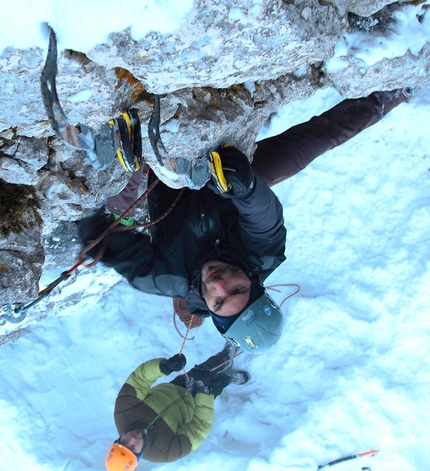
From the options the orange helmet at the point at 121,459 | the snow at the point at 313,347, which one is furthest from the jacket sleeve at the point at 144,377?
the snow at the point at 313,347

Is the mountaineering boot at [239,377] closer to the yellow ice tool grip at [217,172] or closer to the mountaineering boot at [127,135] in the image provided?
the yellow ice tool grip at [217,172]

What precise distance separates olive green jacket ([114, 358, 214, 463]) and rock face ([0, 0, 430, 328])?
1.71 meters

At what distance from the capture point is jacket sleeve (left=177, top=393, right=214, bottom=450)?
10.8ft

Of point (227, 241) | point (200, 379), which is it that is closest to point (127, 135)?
point (227, 241)

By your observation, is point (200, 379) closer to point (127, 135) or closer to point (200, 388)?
point (200, 388)

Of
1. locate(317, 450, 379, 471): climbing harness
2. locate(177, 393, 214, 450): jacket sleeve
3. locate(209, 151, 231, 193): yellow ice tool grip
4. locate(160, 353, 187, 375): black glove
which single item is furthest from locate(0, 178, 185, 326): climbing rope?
locate(317, 450, 379, 471): climbing harness

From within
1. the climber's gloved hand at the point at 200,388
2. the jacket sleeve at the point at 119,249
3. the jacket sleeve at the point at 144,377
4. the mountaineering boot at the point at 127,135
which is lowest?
the climber's gloved hand at the point at 200,388

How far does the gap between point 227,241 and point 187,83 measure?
1.16m

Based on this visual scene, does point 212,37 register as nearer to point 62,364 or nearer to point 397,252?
point 397,252

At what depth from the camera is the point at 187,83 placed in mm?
1328

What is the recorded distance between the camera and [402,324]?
3217 mm

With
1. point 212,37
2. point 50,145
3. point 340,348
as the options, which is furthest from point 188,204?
point 340,348

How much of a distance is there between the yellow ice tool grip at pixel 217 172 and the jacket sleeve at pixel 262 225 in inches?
6.0

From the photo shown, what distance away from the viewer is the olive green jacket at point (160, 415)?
10.5ft
